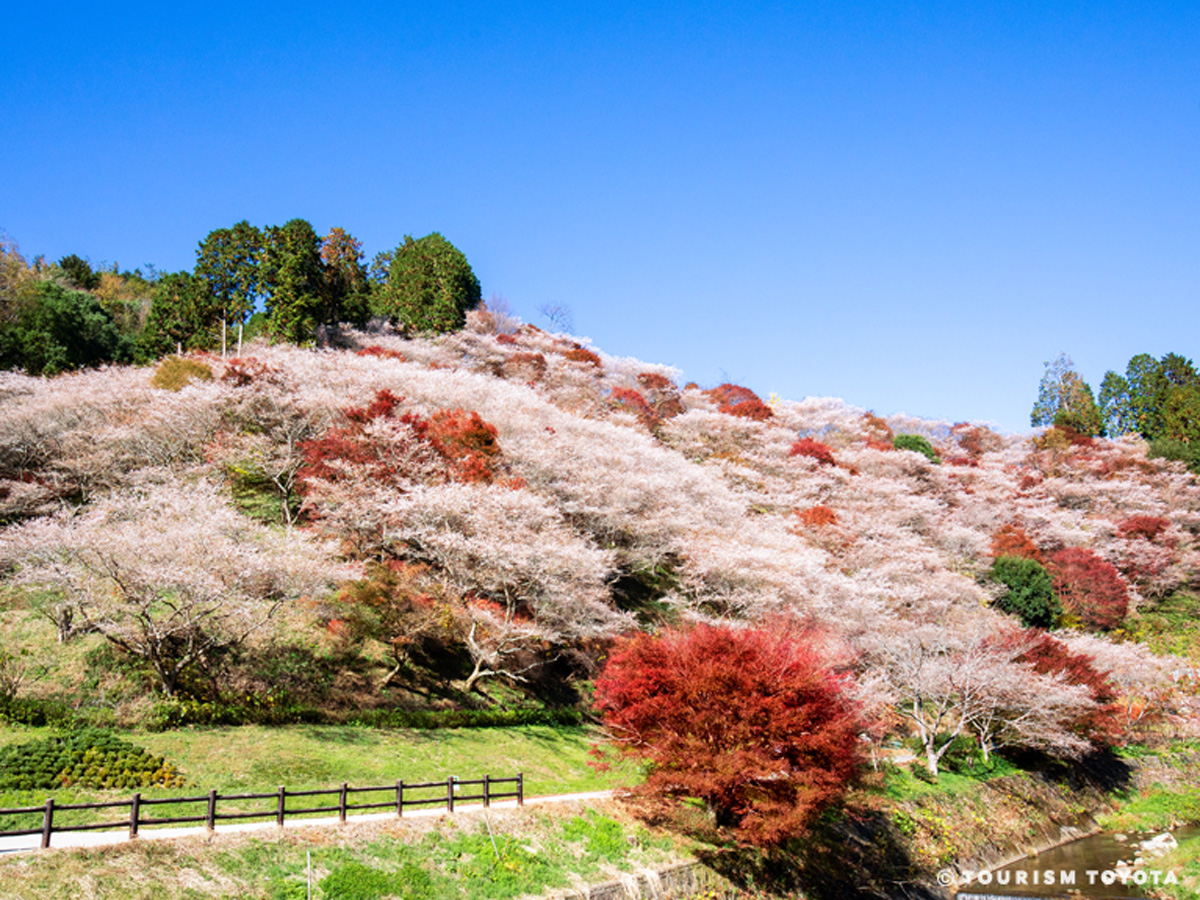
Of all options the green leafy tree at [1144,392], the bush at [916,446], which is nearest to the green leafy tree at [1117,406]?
the green leafy tree at [1144,392]

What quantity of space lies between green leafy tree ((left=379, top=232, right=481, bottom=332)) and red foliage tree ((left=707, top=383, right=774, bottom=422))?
2473 cm

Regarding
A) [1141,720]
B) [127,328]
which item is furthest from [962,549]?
[127,328]

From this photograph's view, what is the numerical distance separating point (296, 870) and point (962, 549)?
4579cm

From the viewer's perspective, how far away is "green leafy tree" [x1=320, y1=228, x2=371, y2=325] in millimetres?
52438

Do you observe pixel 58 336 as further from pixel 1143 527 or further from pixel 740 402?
pixel 1143 527

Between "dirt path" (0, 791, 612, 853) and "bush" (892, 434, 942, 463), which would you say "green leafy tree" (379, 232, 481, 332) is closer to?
"bush" (892, 434, 942, 463)

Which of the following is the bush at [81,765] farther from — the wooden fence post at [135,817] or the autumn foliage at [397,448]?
the autumn foliage at [397,448]

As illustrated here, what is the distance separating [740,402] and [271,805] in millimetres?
59155

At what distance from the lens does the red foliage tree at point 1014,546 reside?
1806 inches

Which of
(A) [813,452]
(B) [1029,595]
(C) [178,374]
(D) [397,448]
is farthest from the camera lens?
(A) [813,452]

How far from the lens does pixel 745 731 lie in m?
16.7

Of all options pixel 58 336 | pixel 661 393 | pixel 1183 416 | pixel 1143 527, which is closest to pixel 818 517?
A: pixel 661 393

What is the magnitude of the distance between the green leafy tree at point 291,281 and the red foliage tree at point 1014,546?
155ft

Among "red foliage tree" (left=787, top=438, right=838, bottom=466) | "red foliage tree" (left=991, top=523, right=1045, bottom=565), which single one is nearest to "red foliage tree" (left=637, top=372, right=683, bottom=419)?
"red foliage tree" (left=787, top=438, right=838, bottom=466)
